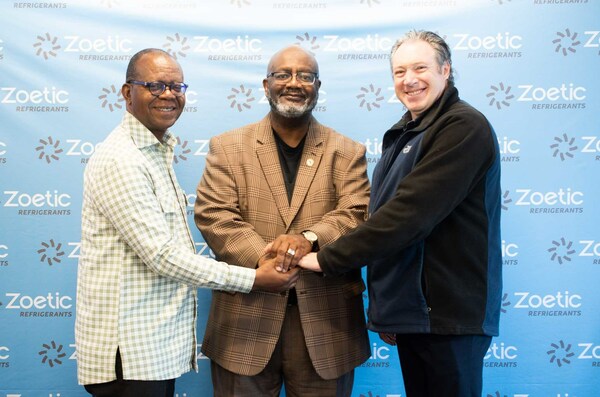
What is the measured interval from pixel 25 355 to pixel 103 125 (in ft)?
4.49

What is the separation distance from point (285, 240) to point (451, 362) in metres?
0.76

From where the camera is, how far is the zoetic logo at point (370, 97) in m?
3.14

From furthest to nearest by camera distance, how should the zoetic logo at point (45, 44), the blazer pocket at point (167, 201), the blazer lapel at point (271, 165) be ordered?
the zoetic logo at point (45, 44)
the blazer lapel at point (271, 165)
the blazer pocket at point (167, 201)

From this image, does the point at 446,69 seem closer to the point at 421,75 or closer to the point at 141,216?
the point at 421,75

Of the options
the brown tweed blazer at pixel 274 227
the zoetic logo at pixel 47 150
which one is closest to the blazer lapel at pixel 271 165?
the brown tweed blazer at pixel 274 227

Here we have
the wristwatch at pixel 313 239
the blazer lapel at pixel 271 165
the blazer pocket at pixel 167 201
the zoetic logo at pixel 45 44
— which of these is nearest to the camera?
the blazer pocket at pixel 167 201

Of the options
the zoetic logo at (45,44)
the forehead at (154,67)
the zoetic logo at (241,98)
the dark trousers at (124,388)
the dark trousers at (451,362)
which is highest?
the zoetic logo at (45,44)

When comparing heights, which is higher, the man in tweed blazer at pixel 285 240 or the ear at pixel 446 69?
the ear at pixel 446 69

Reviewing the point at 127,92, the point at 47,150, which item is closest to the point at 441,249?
the point at 127,92

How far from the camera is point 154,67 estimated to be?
2.06m

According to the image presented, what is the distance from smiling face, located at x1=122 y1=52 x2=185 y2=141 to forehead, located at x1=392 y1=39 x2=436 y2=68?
88cm

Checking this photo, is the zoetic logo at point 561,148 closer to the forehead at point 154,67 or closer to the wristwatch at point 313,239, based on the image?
the wristwatch at point 313,239

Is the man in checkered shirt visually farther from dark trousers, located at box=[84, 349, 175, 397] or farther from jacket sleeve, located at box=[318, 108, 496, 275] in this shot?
jacket sleeve, located at box=[318, 108, 496, 275]

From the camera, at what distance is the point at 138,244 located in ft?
6.11
